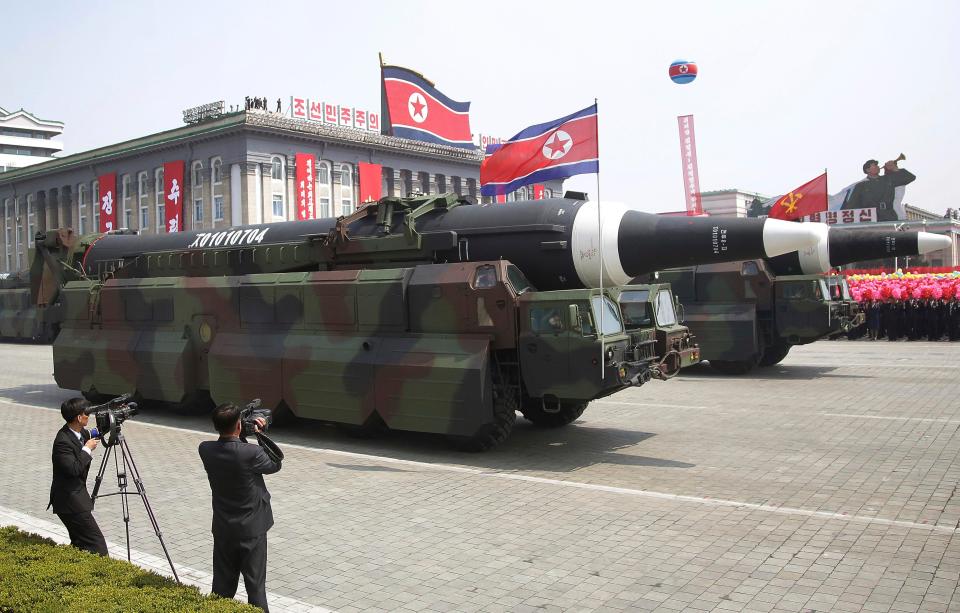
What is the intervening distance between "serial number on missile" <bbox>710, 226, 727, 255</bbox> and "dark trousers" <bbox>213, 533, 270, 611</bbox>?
6.48m

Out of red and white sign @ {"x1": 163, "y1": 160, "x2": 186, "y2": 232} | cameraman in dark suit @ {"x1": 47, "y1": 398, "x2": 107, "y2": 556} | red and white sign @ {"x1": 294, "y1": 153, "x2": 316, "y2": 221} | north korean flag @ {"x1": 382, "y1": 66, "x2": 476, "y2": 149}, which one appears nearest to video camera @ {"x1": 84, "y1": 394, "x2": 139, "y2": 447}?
cameraman in dark suit @ {"x1": 47, "y1": 398, "x2": 107, "y2": 556}

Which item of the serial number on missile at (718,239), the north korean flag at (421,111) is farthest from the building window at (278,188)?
the serial number on missile at (718,239)

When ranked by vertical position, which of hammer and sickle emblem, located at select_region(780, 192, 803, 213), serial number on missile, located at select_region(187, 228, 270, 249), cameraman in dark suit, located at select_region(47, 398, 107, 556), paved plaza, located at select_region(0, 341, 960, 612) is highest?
hammer and sickle emblem, located at select_region(780, 192, 803, 213)

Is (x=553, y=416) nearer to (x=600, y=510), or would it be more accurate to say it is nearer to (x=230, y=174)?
(x=600, y=510)

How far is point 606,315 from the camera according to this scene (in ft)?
31.9

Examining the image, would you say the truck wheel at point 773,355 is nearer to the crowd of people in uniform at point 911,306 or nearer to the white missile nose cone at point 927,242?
the white missile nose cone at point 927,242

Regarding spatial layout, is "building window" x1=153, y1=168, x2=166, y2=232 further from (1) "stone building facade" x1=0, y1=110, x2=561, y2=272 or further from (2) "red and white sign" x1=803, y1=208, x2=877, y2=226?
(2) "red and white sign" x1=803, y1=208, x2=877, y2=226

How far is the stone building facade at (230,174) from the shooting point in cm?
4672

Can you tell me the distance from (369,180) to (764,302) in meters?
37.4

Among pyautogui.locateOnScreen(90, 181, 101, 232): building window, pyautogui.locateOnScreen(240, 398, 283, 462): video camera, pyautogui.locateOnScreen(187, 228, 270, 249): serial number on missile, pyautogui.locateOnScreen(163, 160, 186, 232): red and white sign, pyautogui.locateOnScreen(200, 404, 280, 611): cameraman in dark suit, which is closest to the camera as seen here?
pyautogui.locateOnScreen(200, 404, 280, 611): cameraman in dark suit

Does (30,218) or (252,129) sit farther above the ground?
(252,129)

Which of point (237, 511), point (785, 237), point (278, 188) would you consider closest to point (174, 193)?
point (278, 188)

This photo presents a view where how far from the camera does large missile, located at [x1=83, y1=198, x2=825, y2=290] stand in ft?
31.3

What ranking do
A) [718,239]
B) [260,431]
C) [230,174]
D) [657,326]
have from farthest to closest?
[230,174], [657,326], [718,239], [260,431]
